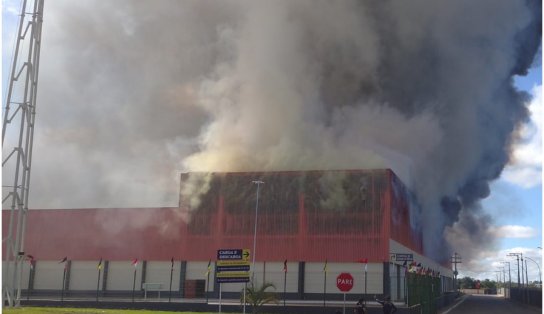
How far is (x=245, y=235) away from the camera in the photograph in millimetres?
61250

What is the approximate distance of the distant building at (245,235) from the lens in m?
58.9

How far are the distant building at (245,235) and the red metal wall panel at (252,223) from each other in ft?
0.34

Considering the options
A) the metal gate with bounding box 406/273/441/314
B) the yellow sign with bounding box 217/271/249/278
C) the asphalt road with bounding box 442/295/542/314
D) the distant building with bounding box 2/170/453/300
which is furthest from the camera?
the distant building with bounding box 2/170/453/300

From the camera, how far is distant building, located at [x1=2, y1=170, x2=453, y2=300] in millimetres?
58938

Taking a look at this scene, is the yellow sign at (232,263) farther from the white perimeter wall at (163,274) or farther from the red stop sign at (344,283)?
the white perimeter wall at (163,274)

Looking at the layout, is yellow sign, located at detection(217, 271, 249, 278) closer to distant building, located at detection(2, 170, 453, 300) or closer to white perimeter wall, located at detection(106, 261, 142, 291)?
distant building, located at detection(2, 170, 453, 300)

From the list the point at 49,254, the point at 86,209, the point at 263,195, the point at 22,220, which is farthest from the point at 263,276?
the point at 22,220

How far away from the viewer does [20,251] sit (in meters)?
35.2

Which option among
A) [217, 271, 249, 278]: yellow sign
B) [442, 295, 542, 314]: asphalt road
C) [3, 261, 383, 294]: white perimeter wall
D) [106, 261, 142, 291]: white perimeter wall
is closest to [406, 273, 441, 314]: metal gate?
[217, 271, 249, 278]: yellow sign

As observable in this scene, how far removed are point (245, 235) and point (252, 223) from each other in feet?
4.95

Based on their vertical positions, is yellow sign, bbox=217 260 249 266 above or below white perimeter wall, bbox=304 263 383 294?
above

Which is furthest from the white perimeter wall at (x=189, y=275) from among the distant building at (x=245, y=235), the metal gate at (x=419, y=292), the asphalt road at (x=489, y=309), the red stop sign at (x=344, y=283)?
the red stop sign at (x=344, y=283)

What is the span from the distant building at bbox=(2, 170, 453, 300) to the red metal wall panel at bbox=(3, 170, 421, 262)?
0.10m

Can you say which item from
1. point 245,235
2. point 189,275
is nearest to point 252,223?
point 245,235
